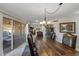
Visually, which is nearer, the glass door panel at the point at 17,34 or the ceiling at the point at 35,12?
the ceiling at the point at 35,12

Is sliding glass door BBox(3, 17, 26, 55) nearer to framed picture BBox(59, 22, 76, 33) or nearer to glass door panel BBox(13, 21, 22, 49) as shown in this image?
glass door panel BBox(13, 21, 22, 49)

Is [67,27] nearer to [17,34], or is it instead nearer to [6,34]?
[17,34]

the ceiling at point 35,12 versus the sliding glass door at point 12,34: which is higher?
the ceiling at point 35,12

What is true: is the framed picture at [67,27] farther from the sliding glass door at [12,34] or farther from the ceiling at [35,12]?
the sliding glass door at [12,34]

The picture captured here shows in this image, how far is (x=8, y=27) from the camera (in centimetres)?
203

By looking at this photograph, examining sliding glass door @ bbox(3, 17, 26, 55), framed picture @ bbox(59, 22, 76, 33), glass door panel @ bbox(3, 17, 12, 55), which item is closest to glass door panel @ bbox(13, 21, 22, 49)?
sliding glass door @ bbox(3, 17, 26, 55)

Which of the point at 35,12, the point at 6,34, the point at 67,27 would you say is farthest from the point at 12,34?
the point at 67,27

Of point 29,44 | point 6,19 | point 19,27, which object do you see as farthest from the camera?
point 29,44

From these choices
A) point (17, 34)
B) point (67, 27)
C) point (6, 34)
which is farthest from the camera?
point (17, 34)

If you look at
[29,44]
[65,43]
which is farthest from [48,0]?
[29,44]

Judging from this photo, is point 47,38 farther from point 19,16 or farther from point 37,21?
point 19,16

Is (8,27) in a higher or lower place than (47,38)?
higher

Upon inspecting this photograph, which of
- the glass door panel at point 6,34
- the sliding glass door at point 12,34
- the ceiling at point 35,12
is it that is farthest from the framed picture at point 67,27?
the glass door panel at point 6,34

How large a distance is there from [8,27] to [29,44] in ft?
2.40
